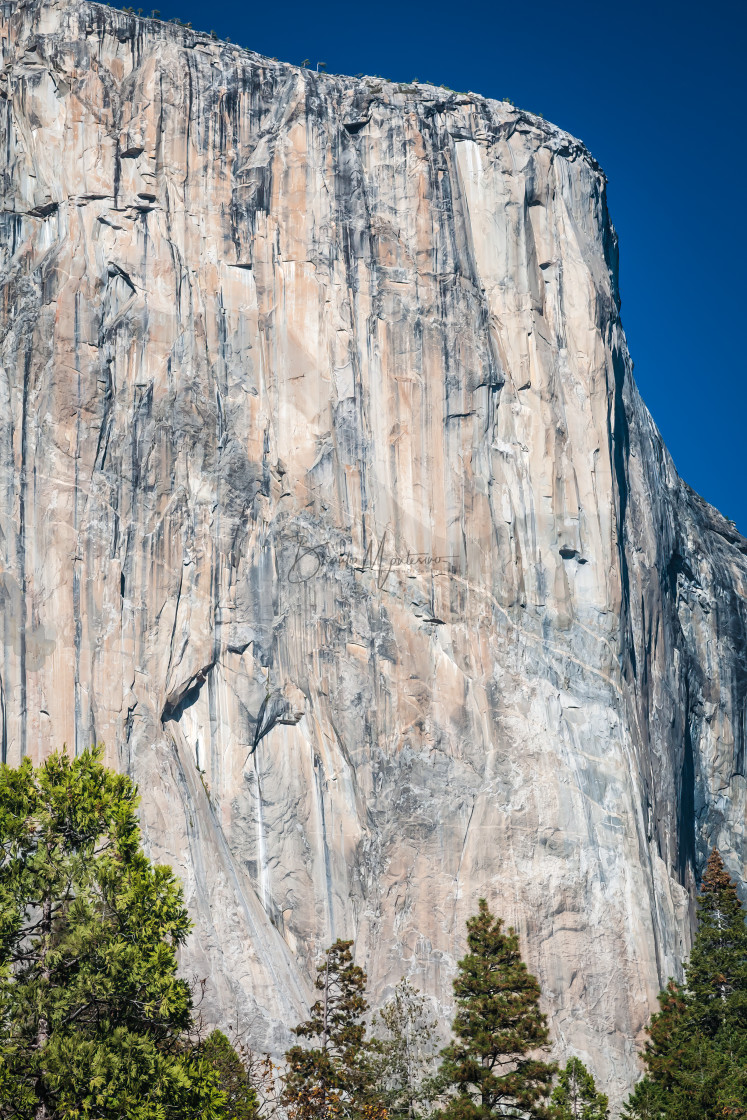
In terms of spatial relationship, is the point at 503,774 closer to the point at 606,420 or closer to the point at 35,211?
the point at 606,420

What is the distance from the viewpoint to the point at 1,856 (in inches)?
964

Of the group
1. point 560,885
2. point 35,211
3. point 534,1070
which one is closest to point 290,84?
point 35,211

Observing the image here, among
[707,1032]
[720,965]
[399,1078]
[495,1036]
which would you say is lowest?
[495,1036]

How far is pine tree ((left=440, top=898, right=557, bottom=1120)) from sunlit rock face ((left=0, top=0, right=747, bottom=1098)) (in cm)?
1409

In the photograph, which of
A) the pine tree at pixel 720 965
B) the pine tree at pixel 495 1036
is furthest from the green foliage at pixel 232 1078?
the pine tree at pixel 720 965

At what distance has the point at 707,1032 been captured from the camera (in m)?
43.2

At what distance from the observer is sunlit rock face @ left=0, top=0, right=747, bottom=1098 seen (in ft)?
162

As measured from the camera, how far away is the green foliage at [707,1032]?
3491 centimetres

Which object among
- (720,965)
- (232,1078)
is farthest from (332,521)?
(232,1078)

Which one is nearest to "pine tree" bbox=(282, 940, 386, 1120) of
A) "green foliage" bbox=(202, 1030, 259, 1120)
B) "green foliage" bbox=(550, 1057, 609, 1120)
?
"green foliage" bbox=(202, 1030, 259, 1120)

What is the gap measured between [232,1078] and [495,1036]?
5972 millimetres

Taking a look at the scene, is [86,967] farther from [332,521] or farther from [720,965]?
[332,521]

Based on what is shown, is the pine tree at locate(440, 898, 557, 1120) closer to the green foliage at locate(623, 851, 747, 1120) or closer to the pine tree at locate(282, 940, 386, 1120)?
the pine tree at locate(282, 940, 386, 1120)

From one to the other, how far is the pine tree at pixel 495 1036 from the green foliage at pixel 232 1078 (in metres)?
4.31
